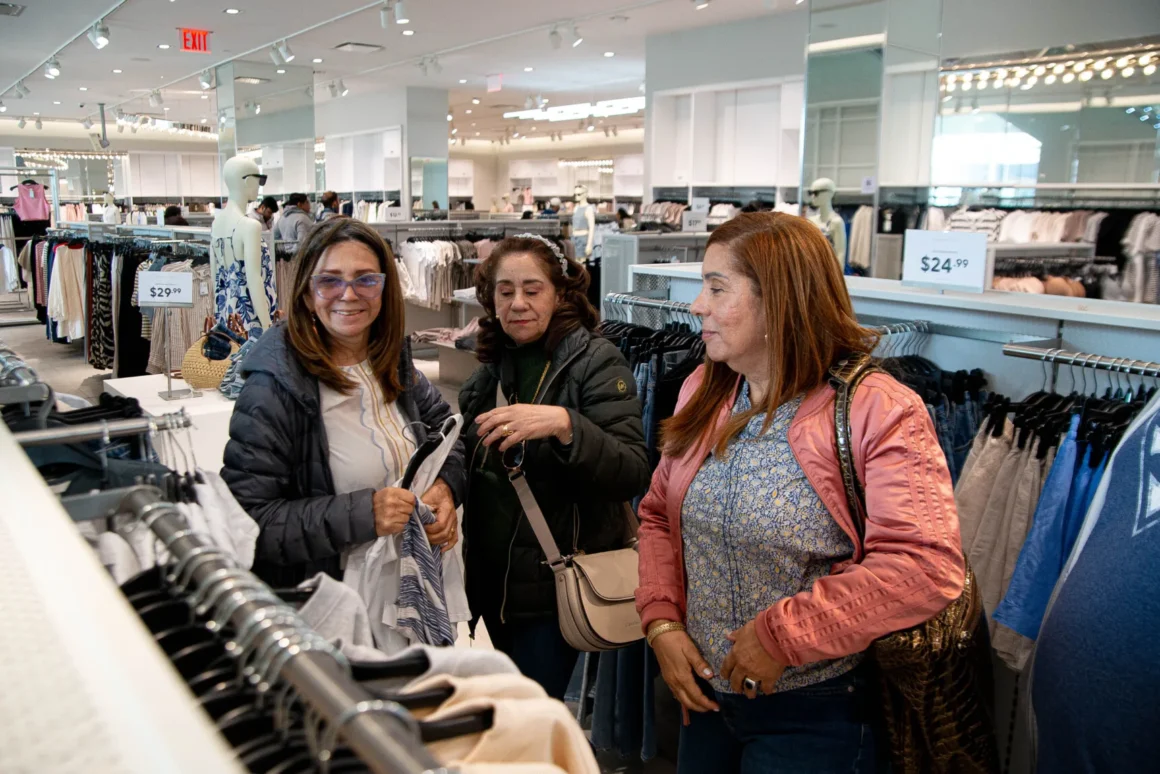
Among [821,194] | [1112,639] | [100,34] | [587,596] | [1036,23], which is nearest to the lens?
[1112,639]

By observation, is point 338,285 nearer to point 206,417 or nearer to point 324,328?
point 324,328

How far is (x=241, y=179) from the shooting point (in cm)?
492

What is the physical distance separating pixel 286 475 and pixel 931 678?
116 cm

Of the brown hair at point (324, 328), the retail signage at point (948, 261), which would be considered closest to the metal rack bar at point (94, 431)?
the brown hair at point (324, 328)

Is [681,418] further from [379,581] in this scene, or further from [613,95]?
[613,95]

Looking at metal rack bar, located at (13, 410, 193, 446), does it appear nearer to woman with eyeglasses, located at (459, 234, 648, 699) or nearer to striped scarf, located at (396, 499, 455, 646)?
striped scarf, located at (396, 499, 455, 646)

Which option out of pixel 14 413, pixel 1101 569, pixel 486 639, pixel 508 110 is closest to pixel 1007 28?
pixel 486 639

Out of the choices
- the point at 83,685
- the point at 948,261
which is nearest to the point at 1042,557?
the point at 948,261

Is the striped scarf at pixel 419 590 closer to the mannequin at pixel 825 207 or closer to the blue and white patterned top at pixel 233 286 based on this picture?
the blue and white patterned top at pixel 233 286

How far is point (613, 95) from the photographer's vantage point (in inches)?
630

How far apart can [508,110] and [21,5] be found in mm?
10647

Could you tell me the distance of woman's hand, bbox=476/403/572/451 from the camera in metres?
1.69

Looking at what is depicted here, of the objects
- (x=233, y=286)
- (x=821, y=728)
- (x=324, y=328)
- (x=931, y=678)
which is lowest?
(x=821, y=728)

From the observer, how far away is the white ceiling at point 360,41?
29.8 ft
